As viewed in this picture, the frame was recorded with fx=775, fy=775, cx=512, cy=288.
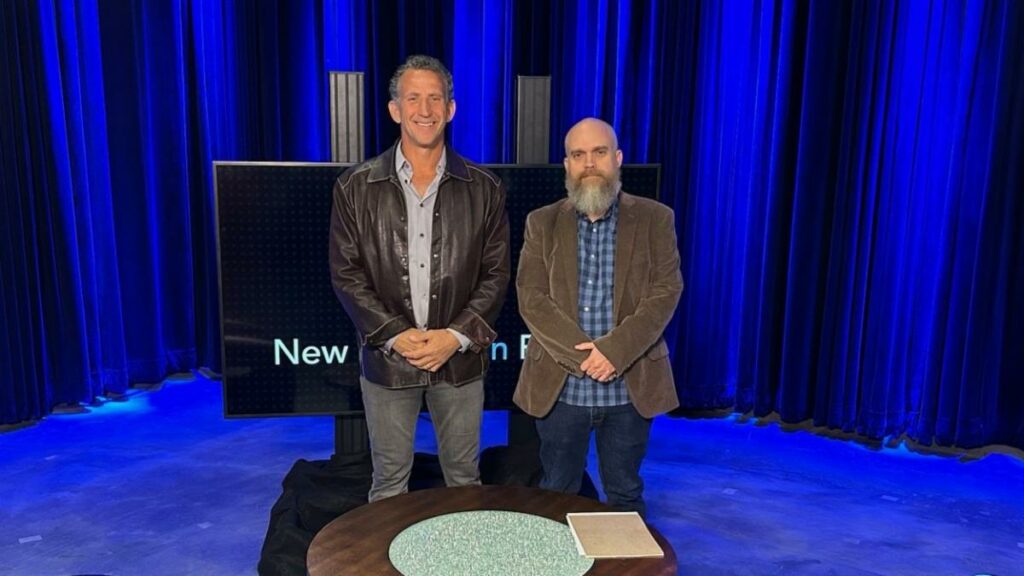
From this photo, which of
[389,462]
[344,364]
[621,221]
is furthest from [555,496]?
[344,364]

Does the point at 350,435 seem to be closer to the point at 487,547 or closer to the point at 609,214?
the point at 609,214

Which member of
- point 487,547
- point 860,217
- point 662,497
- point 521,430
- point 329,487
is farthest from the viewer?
point 860,217

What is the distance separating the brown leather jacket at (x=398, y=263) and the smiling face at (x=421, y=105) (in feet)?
0.39

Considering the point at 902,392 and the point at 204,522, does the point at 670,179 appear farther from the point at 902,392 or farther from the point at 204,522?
the point at 204,522

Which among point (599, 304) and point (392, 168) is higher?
point (392, 168)

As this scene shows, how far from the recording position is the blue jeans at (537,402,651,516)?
7.23ft

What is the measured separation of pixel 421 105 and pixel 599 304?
29.3 inches

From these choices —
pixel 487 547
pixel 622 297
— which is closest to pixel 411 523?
pixel 487 547

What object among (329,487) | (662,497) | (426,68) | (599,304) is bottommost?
(662,497)

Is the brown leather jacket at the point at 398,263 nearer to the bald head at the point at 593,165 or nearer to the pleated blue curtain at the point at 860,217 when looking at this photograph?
the bald head at the point at 593,165

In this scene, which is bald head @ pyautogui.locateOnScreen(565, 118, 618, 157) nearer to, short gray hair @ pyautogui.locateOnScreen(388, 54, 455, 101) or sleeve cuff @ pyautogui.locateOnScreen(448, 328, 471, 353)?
short gray hair @ pyautogui.locateOnScreen(388, 54, 455, 101)

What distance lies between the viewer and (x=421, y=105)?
216 centimetres

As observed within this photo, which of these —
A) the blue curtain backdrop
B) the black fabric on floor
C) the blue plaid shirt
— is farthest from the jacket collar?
the blue curtain backdrop

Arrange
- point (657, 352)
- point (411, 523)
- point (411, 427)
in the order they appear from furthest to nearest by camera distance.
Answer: point (411, 427) < point (657, 352) < point (411, 523)
